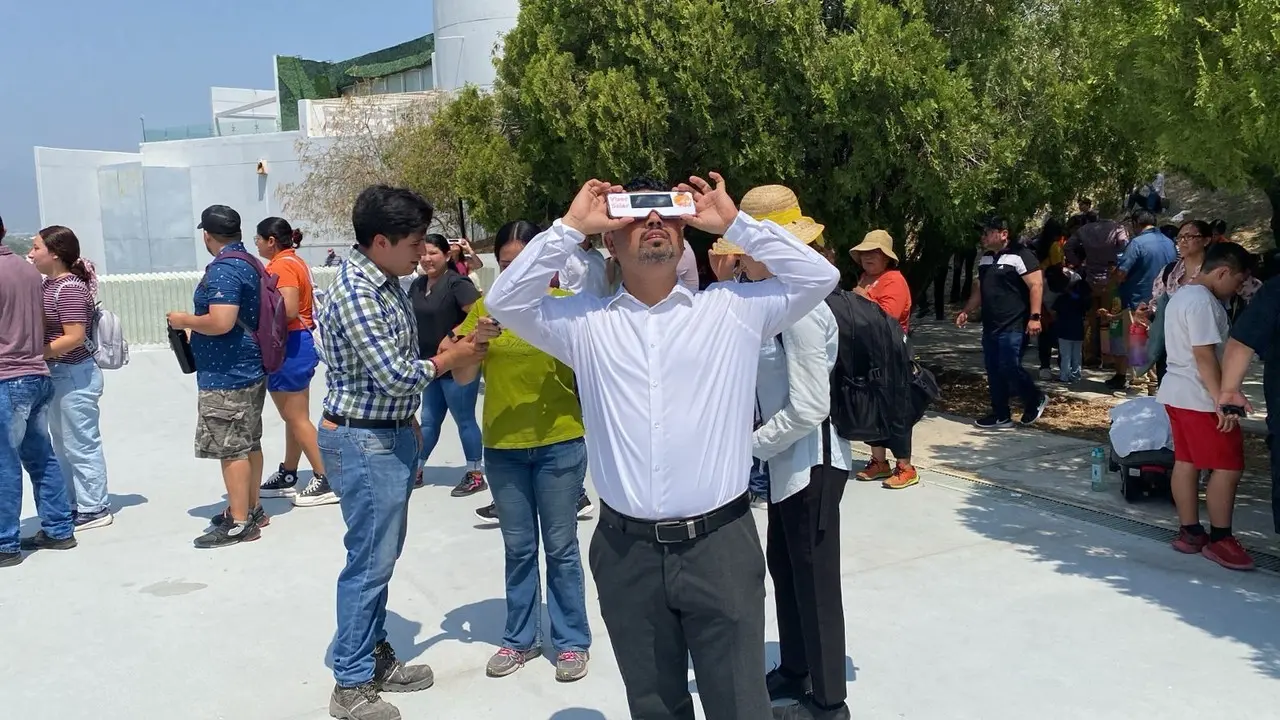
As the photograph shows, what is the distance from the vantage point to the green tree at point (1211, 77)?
169 inches

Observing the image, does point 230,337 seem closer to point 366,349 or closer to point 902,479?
point 366,349

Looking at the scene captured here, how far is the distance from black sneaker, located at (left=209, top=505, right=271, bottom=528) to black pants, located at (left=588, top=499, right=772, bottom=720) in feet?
12.9

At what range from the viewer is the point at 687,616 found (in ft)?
8.41

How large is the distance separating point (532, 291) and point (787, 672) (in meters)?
1.94

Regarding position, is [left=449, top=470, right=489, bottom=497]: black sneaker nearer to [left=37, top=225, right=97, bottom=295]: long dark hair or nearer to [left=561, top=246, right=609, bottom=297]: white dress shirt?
[left=37, top=225, right=97, bottom=295]: long dark hair

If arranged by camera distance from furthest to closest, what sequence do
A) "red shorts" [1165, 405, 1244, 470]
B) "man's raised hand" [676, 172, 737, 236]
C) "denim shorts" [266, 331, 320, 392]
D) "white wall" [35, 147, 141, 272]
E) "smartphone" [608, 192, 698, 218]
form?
"white wall" [35, 147, 141, 272] < "denim shorts" [266, 331, 320, 392] < "red shorts" [1165, 405, 1244, 470] < "man's raised hand" [676, 172, 737, 236] < "smartphone" [608, 192, 698, 218]

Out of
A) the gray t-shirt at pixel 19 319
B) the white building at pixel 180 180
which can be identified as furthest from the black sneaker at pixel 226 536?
the white building at pixel 180 180

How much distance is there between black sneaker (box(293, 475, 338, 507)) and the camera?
6.56 m

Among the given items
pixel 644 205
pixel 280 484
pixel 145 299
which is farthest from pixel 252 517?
pixel 145 299

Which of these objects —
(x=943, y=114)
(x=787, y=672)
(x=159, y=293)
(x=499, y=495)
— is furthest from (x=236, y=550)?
(x=159, y=293)

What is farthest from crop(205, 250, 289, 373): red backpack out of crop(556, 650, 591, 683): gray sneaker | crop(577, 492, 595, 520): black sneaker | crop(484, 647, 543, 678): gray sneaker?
crop(556, 650, 591, 683): gray sneaker

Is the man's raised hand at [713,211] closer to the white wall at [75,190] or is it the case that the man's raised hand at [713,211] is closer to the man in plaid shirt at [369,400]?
the man in plaid shirt at [369,400]

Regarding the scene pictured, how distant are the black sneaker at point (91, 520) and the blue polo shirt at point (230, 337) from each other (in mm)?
1394

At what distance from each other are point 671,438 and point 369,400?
5.02ft
